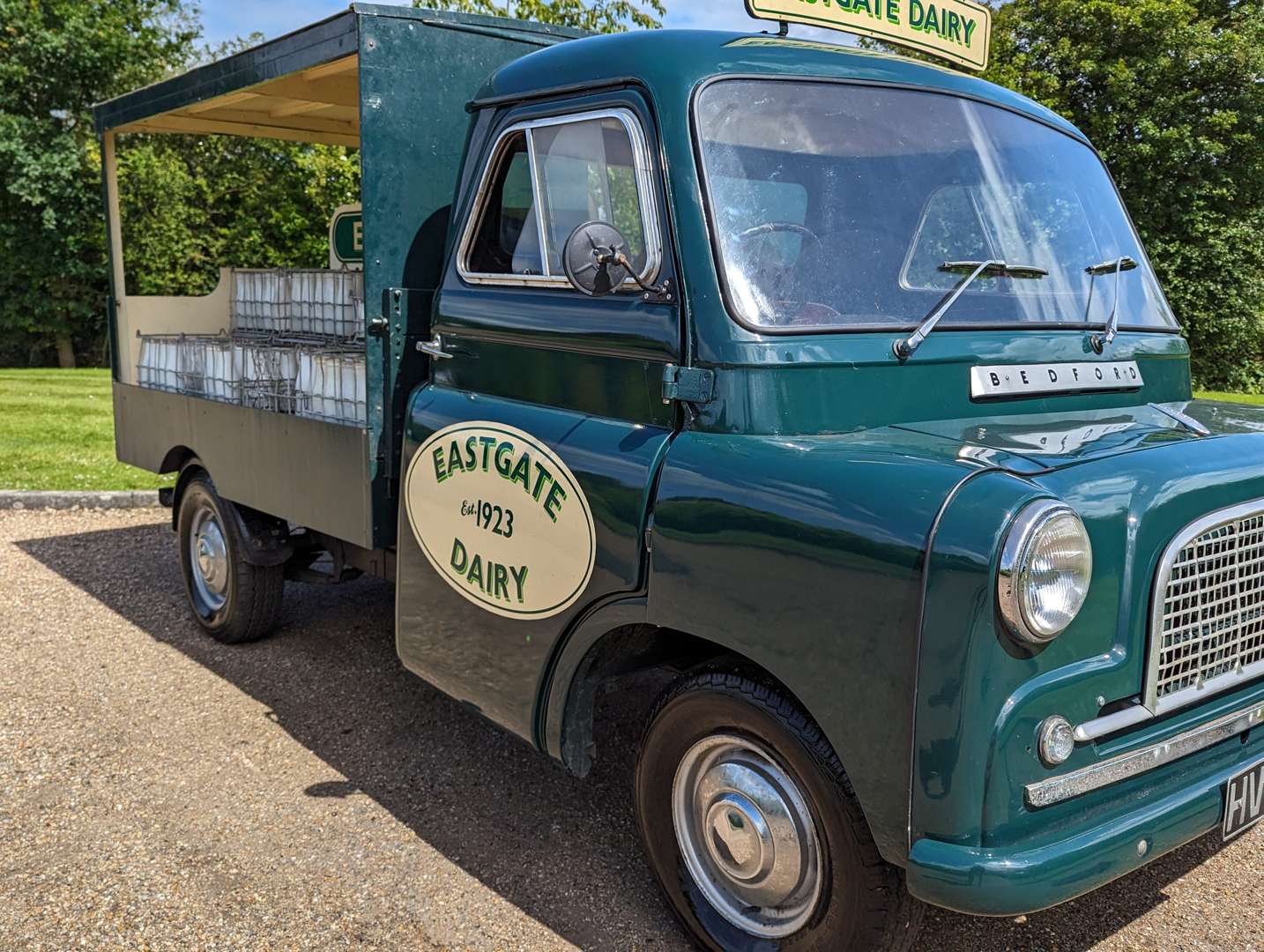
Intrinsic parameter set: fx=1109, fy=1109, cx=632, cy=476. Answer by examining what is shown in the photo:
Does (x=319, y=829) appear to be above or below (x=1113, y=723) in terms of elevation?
below

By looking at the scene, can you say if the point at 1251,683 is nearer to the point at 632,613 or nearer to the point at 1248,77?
the point at 632,613

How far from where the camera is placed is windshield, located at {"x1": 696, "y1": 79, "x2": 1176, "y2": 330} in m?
2.92

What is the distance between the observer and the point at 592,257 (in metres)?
2.94

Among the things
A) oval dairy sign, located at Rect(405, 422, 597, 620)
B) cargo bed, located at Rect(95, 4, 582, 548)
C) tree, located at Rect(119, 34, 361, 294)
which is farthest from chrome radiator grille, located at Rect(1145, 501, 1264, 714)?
tree, located at Rect(119, 34, 361, 294)

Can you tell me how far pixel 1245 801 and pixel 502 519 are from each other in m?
2.07

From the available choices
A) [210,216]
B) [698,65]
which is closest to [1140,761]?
[698,65]

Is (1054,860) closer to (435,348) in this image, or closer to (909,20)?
(435,348)

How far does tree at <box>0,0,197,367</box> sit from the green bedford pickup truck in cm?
2124

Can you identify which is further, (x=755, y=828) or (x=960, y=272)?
(x=960, y=272)

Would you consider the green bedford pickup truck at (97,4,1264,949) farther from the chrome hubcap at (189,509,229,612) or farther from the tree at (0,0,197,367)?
the tree at (0,0,197,367)

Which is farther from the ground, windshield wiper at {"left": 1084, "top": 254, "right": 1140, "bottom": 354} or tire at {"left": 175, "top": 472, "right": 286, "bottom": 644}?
windshield wiper at {"left": 1084, "top": 254, "right": 1140, "bottom": 354}

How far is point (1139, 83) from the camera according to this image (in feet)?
65.0

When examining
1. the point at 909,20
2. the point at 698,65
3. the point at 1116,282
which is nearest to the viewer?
the point at 698,65

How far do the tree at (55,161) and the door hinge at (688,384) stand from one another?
22545 mm
